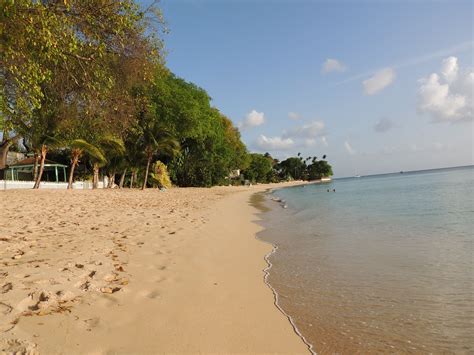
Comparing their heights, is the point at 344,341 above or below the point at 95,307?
below

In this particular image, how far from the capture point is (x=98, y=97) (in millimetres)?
8438

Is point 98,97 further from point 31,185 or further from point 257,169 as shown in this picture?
point 257,169

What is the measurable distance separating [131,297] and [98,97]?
19.7 feet

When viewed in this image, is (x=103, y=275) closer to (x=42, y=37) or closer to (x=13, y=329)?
(x=13, y=329)

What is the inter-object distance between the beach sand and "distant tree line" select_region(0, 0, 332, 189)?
8.56ft

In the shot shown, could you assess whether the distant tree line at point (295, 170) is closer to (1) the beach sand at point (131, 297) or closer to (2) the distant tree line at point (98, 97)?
(2) the distant tree line at point (98, 97)

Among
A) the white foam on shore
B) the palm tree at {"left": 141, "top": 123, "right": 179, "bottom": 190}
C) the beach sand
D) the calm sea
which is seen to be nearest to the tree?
the beach sand

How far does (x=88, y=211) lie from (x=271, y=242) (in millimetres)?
6129

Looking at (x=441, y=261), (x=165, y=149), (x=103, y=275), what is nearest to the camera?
(x=103, y=275)

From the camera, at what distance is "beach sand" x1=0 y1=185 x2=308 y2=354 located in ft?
9.46

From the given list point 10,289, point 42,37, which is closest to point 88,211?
point 42,37

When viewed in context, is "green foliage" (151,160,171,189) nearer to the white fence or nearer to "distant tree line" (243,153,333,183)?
the white fence

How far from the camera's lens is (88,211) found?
1130 centimetres

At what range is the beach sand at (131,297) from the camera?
2.88 meters
